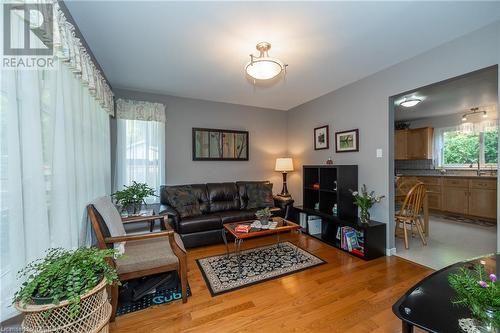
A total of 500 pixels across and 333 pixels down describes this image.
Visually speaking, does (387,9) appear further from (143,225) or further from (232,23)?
(143,225)

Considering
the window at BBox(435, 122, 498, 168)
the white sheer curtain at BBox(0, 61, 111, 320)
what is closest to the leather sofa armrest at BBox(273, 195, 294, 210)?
the white sheer curtain at BBox(0, 61, 111, 320)

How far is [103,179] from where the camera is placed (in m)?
2.63

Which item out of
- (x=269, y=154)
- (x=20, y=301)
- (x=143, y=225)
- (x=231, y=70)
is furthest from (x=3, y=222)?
(x=269, y=154)

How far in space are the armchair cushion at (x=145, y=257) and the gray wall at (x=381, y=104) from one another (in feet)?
9.10

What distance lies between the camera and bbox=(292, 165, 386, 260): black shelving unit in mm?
2713

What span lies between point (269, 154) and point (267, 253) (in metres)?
2.42

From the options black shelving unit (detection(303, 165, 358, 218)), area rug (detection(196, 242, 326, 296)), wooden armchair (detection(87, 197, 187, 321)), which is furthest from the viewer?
black shelving unit (detection(303, 165, 358, 218))

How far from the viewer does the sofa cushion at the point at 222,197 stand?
3.74 metres

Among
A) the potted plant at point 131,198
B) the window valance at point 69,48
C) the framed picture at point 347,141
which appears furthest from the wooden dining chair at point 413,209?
the window valance at point 69,48

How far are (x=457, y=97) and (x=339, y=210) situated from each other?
323 cm

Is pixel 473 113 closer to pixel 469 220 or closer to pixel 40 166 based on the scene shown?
pixel 469 220

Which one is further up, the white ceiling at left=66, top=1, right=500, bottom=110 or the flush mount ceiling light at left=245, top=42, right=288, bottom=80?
the white ceiling at left=66, top=1, right=500, bottom=110

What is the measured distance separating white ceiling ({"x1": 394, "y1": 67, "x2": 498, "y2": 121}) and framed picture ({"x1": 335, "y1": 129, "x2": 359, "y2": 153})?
726 millimetres

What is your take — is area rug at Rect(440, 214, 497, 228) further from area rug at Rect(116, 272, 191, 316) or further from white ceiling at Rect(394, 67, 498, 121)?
area rug at Rect(116, 272, 191, 316)
